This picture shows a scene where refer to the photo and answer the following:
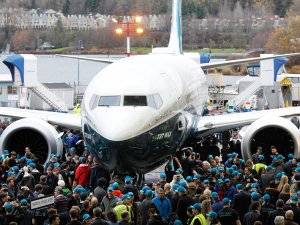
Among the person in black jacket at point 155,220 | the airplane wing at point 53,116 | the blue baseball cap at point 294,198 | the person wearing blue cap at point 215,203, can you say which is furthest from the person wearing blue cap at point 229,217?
the airplane wing at point 53,116

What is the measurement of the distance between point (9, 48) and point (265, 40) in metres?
24.9

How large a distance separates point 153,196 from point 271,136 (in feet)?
28.7

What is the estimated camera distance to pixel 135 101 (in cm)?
2109

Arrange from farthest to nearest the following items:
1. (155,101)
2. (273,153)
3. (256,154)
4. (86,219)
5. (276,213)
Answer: (273,153) < (256,154) < (155,101) < (276,213) < (86,219)

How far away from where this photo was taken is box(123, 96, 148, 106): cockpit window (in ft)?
68.7

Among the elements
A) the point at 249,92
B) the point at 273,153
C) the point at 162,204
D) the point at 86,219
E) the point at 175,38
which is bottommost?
the point at 249,92

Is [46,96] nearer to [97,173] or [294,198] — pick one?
[97,173]

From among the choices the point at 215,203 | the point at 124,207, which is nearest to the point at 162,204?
the point at 215,203

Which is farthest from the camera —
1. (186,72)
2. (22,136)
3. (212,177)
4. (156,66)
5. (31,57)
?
(31,57)

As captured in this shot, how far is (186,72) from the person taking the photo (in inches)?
1126

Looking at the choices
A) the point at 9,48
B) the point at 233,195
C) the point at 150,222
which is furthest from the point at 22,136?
the point at 9,48

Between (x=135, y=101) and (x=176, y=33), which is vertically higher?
(x=176, y=33)

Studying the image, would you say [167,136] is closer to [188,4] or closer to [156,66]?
[156,66]

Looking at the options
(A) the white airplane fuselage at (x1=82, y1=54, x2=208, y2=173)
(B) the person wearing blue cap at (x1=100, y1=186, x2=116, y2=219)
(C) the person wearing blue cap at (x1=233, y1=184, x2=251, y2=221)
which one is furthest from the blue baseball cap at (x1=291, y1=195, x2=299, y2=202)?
(A) the white airplane fuselage at (x1=82, y1=54, x2=208, y2=173)
